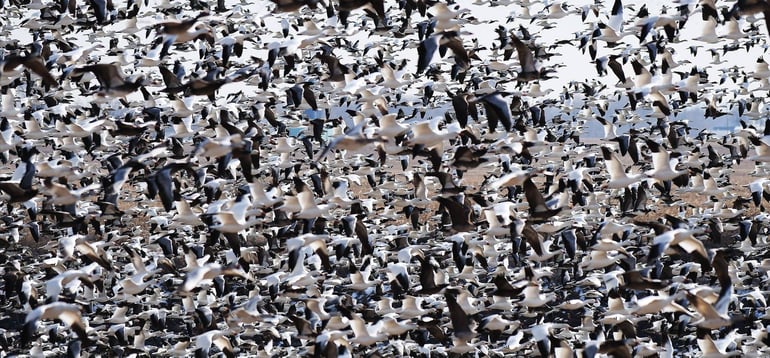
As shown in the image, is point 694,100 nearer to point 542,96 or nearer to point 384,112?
point 542,96

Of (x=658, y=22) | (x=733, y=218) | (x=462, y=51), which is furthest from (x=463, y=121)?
(x=733, y=218)

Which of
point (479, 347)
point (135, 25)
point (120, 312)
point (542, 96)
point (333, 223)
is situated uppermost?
point (135, 25)

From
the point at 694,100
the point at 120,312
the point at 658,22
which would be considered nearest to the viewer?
the point at 658,22

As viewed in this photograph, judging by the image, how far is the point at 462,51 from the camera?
15.7 m

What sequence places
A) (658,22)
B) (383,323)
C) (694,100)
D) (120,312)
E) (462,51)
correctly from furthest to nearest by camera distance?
(694,100) → (120,312) → (658,22) → (383,323) → (462,51)

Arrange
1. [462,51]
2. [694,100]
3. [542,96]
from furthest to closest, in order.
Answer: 1. [542,96]
2. [694,100]
3. [462,51]

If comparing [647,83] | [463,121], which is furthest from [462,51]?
[647,83]

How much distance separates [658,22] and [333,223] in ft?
36.1

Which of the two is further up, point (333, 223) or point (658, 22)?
point (658, 22)

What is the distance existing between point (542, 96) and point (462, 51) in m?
8.08

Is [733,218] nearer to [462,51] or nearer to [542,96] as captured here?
[542,96]

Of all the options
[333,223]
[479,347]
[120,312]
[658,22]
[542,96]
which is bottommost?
[333,223]

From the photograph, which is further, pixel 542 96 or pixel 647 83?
pixel 542 96

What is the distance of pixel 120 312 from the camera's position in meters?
20.1
